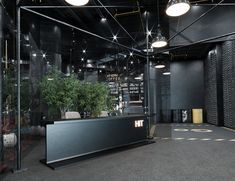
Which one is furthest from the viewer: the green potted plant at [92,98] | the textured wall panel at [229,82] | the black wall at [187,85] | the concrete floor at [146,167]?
the black wall at [187,85]

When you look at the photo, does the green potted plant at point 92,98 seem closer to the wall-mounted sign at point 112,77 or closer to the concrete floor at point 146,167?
the concrete floor at point 146,167

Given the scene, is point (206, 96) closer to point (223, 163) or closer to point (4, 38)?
point (223, 163)

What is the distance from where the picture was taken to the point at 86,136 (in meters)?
4.55

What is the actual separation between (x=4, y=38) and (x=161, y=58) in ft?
30.6

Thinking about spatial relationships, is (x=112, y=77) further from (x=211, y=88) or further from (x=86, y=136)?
(x=86, y=136)

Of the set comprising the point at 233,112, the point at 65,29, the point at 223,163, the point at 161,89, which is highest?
the point at 65,29

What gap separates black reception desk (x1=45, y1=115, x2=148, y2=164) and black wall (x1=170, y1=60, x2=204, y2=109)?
8124mm

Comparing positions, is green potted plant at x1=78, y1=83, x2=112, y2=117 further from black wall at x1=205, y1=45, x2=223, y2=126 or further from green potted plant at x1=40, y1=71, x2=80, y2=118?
black wall at x1=205, y1=45, x2=223, y2=126

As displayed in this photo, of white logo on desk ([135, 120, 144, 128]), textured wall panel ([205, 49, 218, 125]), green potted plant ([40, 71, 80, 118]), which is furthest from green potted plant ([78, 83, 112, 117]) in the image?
textured wall panel ([205, 49, 218, 125])

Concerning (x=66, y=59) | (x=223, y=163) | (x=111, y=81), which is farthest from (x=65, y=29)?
(x=223, y=163)

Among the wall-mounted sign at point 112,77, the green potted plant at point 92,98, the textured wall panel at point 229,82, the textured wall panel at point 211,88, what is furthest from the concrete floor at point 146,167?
the textured wall panel at point 211,88

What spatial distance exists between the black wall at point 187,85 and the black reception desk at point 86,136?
320 inches

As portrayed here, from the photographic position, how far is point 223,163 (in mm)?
4059

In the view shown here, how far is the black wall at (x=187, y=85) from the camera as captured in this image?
43.8ft
